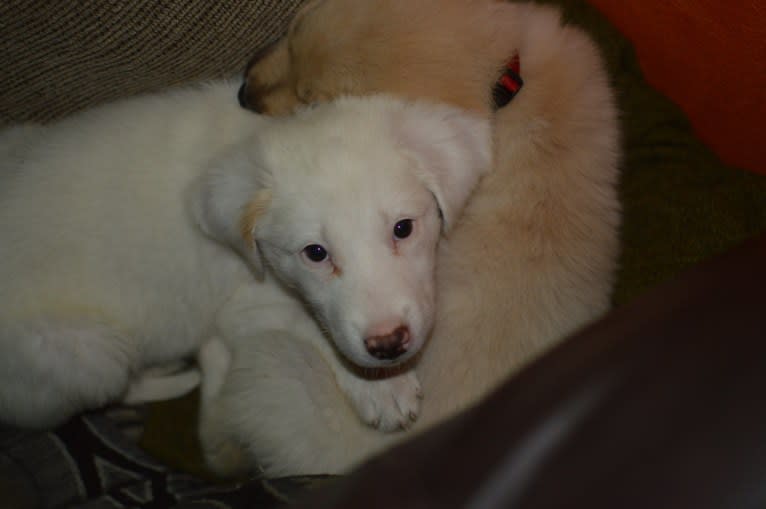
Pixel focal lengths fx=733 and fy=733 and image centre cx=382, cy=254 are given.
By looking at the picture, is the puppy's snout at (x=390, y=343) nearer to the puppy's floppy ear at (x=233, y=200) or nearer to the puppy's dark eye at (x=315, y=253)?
the puppy's dark eye at (x=315, y=253)

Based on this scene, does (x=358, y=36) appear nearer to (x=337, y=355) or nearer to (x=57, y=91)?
(x=337, y=355)

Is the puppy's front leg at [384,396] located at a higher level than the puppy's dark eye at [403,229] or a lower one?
lower

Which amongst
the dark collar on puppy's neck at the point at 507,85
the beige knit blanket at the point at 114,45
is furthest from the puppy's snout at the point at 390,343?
the beige knit blanket at the point at 114,45

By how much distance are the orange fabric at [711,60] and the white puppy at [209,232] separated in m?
1.01

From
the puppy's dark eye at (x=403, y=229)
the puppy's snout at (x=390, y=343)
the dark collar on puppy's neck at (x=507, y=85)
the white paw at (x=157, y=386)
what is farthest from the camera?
the white paw at (x=157, y=386)

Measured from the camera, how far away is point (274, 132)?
1.91 metres

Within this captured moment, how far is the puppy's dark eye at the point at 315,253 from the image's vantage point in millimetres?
1781

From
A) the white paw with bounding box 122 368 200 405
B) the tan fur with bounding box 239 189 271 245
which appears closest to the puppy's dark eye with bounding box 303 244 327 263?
the tan fur with bounding box 239 189 271 245

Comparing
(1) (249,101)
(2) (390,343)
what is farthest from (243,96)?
(2) (390,343)

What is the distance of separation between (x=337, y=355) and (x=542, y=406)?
122 centimetres

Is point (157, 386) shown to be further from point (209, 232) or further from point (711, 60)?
point (711, 60)

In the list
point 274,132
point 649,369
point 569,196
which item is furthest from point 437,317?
point 649,369

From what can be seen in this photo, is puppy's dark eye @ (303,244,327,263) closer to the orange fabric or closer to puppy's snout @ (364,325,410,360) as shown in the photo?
puppy's snout @ (364,325,410,360)

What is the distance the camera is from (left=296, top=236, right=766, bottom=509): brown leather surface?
2.63 feet
